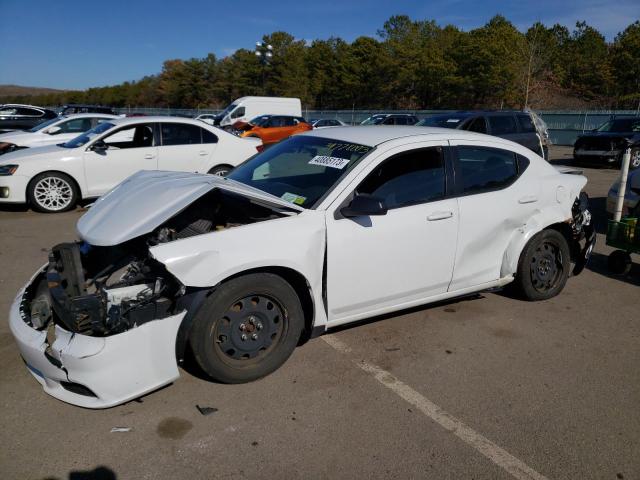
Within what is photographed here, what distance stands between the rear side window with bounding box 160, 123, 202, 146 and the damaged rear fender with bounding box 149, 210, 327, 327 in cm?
636

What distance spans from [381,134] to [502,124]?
9.49 m

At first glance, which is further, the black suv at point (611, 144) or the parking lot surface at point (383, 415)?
the black suv at point (611, 144)

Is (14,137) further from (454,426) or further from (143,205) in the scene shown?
(454,426)

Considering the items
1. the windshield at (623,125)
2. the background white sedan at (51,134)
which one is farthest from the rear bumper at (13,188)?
the windshield at (623,125)

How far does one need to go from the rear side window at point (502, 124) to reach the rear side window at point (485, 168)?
8419 millimetres

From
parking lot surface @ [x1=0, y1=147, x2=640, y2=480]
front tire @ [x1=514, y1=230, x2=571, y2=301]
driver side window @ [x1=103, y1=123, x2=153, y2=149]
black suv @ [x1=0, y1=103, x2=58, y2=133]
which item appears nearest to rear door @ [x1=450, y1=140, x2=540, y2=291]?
front tire @ [x1=514, y1=230, x2=571, y2=301]

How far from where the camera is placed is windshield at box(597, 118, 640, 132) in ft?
52.3

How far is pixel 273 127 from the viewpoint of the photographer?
2359 centimetres

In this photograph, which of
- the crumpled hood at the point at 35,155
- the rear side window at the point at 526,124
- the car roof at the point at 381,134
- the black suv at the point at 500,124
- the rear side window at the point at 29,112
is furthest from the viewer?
the rear side window at the point at 29,112

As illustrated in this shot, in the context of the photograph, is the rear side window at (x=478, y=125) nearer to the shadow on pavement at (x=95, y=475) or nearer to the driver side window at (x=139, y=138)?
the driver side window at (x=139, y=138)

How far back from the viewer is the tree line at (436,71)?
164 ft

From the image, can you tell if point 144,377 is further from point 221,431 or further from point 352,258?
point 352,258

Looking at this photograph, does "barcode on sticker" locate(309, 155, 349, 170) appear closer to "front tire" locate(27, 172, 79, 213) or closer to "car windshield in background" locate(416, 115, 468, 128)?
"front tire" locate(27, 172, 79, 213)

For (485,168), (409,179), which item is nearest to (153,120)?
(409,179)
